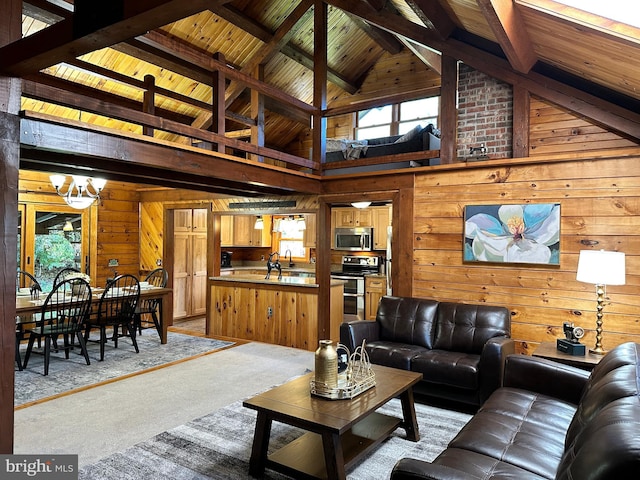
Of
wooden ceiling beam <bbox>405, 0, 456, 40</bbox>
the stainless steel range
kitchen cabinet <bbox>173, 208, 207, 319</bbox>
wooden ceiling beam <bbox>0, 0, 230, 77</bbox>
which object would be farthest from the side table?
kitchen cabinet <bbox>173, 208, 207, 319</bbox>

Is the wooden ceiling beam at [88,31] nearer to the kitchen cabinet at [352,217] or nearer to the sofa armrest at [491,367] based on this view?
the sofa armrest at [491,367]

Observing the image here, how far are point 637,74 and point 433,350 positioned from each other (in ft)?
8.91

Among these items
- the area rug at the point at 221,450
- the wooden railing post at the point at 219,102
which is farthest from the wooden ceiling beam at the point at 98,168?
the area rug at the point at 221,450

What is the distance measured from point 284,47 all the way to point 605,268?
5364 mm

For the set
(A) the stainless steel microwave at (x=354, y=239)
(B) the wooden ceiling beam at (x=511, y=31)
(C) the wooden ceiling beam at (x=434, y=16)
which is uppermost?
(C) the wooden ceiling beam at (x=434, y=16)

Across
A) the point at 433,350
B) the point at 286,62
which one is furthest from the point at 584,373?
the point at 286,62

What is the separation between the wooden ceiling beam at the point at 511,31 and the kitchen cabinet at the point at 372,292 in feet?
14.4

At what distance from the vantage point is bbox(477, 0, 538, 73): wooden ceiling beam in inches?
110

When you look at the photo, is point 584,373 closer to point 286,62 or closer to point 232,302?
point 232,302

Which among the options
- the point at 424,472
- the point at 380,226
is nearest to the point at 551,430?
the point at 424,472

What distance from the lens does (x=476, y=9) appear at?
139 inches

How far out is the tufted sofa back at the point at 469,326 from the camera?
3.84 m

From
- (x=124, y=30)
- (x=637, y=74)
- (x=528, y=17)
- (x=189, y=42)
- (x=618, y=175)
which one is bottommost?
(x=618, y=175)

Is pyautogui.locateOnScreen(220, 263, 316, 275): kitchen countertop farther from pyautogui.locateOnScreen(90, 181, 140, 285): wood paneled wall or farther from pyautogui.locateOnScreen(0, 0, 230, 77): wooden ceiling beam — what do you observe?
pyautogui.locateOnScreen(0, 0, 230, 77): wooden ceiling beam
